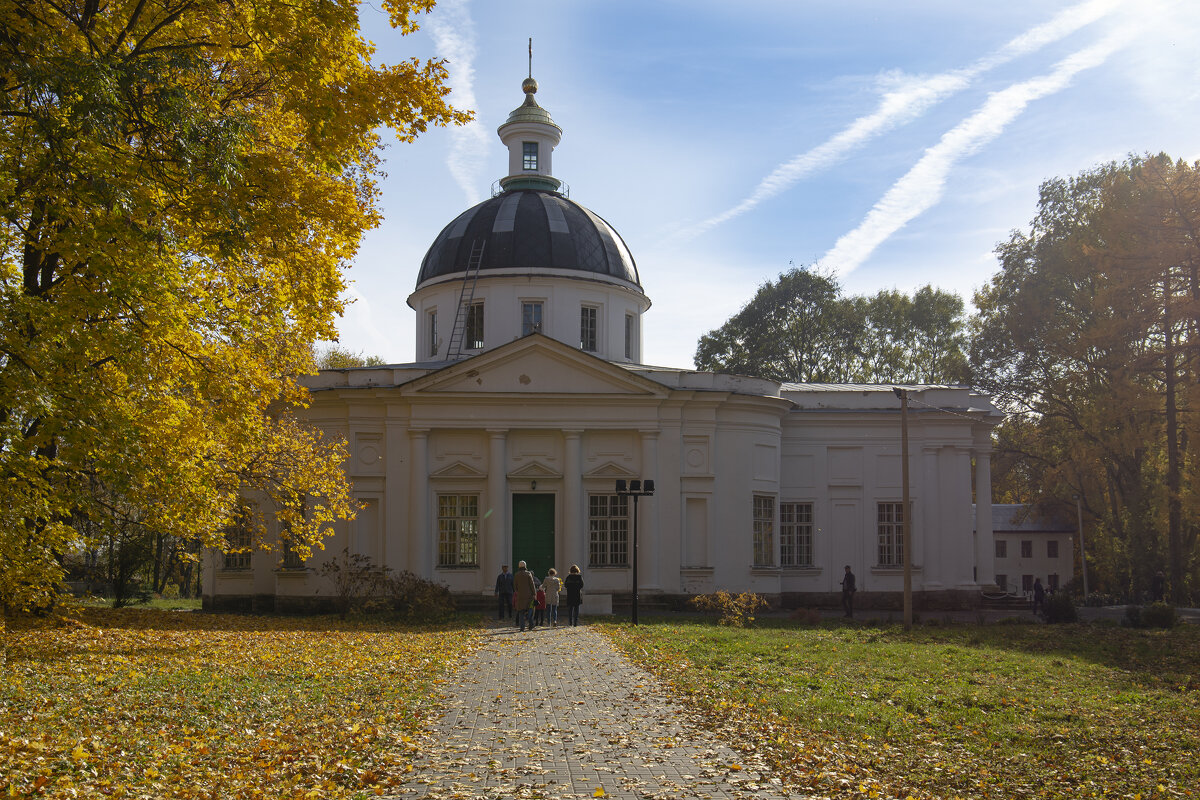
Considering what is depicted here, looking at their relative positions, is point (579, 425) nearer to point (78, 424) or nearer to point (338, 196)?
point (338, 196)

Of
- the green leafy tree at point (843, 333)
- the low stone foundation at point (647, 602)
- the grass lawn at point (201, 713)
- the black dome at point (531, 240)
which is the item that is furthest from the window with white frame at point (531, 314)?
the green leafy tree at point (843, 333)

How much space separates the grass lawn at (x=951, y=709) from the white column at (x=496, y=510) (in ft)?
29.2

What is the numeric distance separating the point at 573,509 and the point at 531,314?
766 cm

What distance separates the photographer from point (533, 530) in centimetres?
3027

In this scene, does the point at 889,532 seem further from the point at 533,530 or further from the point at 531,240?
the point at 531,240

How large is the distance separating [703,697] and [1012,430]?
40.9m

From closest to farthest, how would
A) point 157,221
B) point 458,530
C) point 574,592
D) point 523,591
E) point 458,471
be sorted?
1. point 157,221
2. point 523,591
3. point 574,592
4. point 458,471
5. point 458,530

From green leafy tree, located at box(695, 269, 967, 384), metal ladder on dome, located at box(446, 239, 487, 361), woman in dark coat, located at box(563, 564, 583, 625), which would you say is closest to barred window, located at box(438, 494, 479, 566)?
metal ladder on dome, located at box(446, 239, 487, 361)

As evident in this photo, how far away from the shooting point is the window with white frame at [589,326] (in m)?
34.9

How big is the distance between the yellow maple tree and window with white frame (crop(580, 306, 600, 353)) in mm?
19659

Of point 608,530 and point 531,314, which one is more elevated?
point 531,314

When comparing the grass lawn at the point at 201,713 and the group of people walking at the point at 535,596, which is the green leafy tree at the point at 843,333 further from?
the grass lawn at the point at 201,713

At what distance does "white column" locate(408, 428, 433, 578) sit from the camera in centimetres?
2933

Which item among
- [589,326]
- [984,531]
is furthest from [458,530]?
[984,531]
